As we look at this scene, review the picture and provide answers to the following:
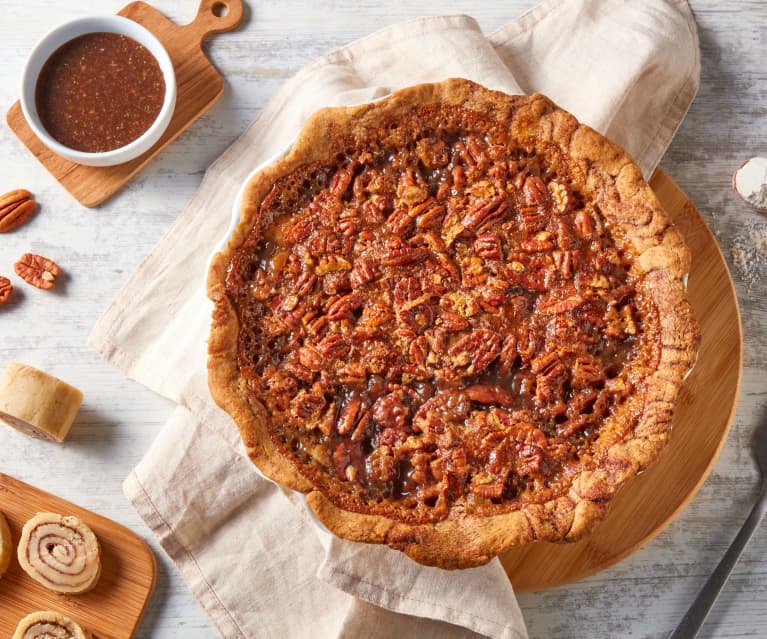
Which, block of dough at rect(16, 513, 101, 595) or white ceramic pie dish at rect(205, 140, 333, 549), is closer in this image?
white ceramic pie dish at rect(205, 140, 333, 549)

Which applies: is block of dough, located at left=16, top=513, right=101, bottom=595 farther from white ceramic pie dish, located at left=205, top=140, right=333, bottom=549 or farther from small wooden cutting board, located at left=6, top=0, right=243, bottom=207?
small wooden cutting board, located at left=6, top=0, right=243, bottom=207

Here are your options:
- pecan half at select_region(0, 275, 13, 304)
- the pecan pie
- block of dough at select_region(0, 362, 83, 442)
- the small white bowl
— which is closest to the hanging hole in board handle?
the small white bowl

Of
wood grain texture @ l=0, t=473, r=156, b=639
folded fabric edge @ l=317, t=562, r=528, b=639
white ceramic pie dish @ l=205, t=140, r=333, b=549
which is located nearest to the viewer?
white ceramic pie dish @ l=205, t=140, r=333, b=549

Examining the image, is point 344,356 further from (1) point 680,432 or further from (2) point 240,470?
(1) point 680,432

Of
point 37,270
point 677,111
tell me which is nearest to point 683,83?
point 677,111

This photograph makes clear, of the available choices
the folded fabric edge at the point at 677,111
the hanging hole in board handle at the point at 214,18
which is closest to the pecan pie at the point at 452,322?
the folded fabric edge at the point at 677,111

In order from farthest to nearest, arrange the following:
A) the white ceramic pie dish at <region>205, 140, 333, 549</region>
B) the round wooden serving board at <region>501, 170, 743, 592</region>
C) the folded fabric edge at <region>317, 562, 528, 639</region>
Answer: the round wooden serving board at <region>501, 170, 743, 592</region> < the folded fabric edge at <region>317, 562, 528, 639</region> < the white ceramic pie dish at <region>205, 140, 333, 549</region>

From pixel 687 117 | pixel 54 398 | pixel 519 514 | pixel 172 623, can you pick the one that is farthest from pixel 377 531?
pixel 687 117

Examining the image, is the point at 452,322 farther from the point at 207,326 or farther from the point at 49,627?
the point at 49,627
